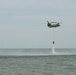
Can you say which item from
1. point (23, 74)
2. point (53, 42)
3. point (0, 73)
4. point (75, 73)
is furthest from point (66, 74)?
point (53, 42)

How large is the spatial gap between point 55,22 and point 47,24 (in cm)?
341

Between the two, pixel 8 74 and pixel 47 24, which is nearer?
pixel 8 74

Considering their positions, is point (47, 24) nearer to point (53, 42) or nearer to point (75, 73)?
point (53, 42)

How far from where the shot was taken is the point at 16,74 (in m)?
71.9

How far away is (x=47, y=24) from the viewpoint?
14562 cm

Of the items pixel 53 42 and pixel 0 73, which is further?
pixel 53 42

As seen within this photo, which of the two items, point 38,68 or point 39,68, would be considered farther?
point 38,68

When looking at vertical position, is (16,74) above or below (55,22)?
below

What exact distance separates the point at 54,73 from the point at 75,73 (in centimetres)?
404

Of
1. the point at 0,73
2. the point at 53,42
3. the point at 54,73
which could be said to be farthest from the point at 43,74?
the point at 53,42

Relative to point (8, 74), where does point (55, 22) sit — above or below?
above

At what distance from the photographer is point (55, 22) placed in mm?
146875

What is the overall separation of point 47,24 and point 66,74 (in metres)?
74.2

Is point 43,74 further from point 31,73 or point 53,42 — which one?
point 53,42
